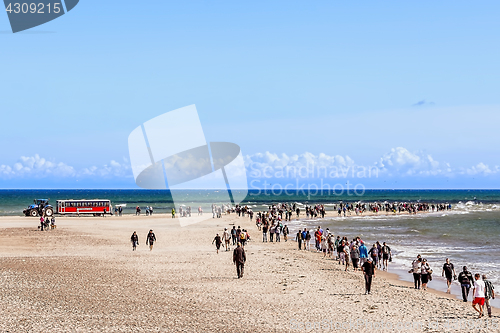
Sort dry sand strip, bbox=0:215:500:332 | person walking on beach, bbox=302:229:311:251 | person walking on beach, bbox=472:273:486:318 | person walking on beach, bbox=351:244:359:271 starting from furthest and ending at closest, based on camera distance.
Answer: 1. person walking on beach, bbox=302:229:311:251
2. person walking on beach, bbox=351:244:359:271
3. person walking on beach, bbox=472:273:486:318
4. dry sand strip, bbox=0:215:500:332

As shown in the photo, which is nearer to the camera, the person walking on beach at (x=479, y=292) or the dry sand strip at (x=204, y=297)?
the dry sand strip at (x=204, y=297)

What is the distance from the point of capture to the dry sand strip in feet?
43.4

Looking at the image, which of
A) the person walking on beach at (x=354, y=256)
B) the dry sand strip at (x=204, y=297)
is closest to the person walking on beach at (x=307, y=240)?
the dry sand strip at (x=204, y=297)

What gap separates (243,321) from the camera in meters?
13.5

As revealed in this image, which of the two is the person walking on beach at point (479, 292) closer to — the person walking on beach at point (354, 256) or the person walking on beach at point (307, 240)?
the person walking on beach at point (354, 256)

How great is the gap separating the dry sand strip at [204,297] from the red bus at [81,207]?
1562 inches

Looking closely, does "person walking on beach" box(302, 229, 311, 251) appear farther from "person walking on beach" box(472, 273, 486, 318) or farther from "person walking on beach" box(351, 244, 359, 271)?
"person walking on beach" box(472, 273, 486, 318)

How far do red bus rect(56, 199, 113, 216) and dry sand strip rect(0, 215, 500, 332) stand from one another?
39.7m

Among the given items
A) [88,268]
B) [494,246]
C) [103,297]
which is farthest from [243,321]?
[494,246]

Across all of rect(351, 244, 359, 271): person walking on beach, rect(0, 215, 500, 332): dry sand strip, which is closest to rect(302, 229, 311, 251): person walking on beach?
rect(0, 215, 500, 332): dry sand strip

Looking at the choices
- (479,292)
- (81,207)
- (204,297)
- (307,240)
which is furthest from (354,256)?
(81,207)

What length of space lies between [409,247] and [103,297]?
23.7 metres

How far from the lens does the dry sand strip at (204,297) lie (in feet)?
43.4

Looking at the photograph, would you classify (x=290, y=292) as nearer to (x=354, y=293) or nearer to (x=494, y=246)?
(x=354, y=293)
